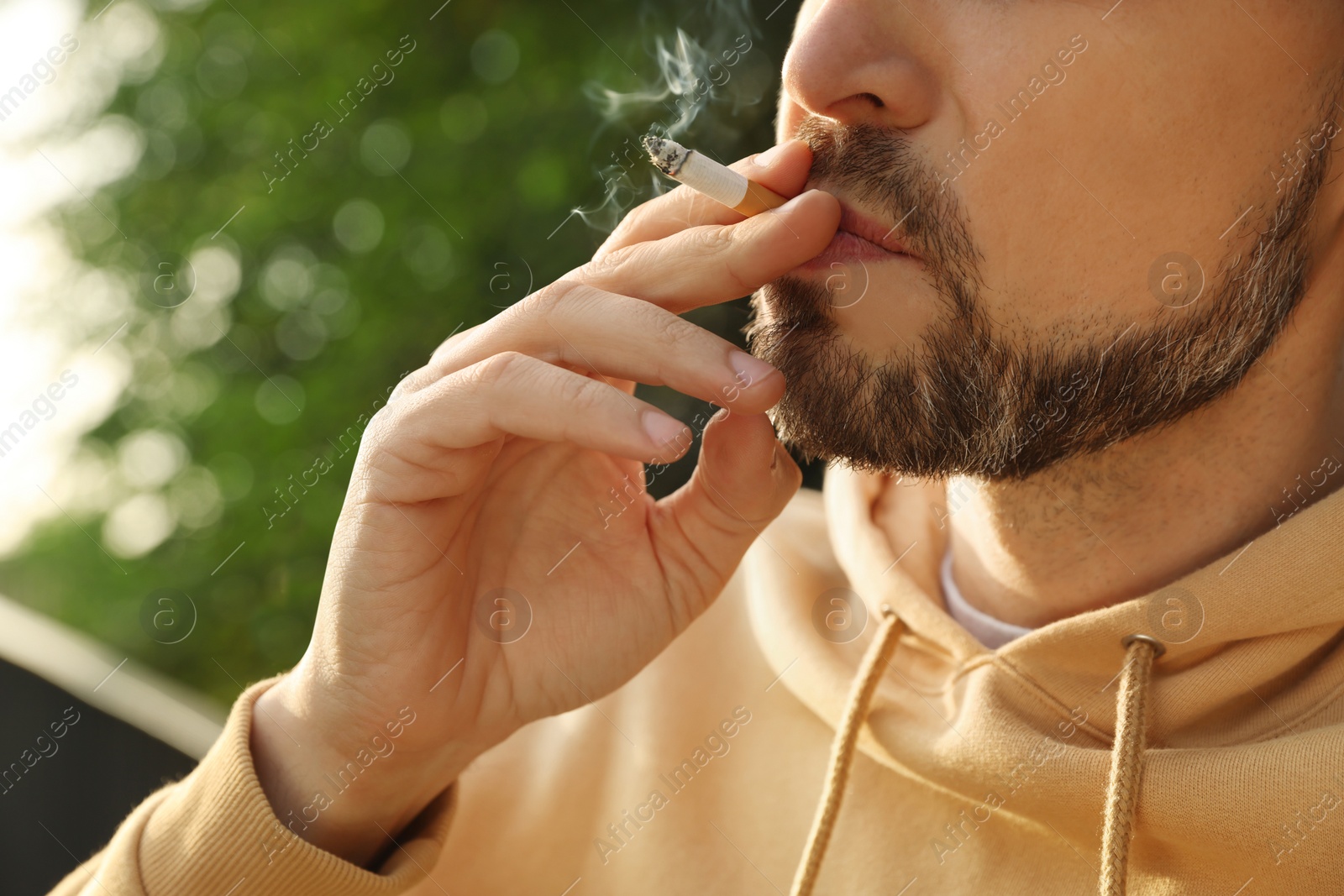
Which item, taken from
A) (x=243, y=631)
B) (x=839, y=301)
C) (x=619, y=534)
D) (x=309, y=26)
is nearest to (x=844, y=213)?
(x=839, y=301)

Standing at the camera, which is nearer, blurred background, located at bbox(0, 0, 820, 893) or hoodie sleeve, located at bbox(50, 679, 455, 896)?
hoodie sleeve, located at bbox(50, 679, 455, 896)

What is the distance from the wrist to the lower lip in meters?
0.79

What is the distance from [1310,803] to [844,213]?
81 cm

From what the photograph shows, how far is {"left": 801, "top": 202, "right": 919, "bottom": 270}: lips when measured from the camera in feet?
3.94

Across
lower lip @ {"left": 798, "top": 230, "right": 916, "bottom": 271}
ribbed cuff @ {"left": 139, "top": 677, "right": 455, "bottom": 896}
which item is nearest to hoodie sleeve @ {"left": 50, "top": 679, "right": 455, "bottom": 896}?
ribbed cuff @ {"left": 139, "top": 677, "right": 455, "bottom": 896}

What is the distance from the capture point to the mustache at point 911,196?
1.18 meters

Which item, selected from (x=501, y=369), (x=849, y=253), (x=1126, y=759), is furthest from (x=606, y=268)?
(x=1126, y=759)

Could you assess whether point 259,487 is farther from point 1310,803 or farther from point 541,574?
point 1310,803

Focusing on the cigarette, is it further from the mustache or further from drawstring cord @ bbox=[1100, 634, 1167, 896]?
drawstring cord @ bbox=[1100, 634, 1167, 896]

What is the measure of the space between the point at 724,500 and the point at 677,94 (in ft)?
5.81

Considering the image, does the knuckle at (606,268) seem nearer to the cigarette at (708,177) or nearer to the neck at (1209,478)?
the cigarette at (708,177)

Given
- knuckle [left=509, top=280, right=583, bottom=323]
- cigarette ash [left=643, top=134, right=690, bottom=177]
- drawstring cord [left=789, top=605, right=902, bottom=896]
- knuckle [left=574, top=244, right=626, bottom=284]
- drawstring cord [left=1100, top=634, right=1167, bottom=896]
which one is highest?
cigarette ash [left=643, top=134, right=690, bottom=177]

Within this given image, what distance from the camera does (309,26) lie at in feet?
10.5

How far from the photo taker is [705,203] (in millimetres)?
1268
